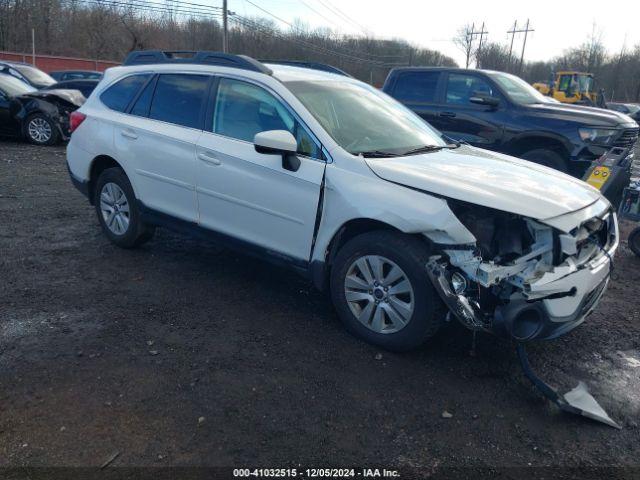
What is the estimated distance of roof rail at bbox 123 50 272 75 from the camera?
4.33 meters

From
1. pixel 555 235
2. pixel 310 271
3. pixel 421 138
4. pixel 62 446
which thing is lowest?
pixel 62 446

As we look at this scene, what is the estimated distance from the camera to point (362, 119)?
4.30 meters

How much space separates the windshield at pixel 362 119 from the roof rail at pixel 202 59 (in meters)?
0.41

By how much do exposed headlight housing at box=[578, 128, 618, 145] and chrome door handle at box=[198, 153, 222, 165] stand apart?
561cm

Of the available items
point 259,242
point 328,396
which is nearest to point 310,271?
point 259,242

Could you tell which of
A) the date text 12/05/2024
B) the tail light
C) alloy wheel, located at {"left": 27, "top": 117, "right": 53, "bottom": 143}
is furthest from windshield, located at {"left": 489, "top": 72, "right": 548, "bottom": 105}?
alloy wheel, located at {"left": 27, "top": 117, "right": 53, "bottom": 143}

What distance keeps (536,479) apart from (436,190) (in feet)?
5.47

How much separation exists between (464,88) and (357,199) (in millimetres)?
5866

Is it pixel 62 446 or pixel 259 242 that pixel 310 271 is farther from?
pixel 62 446

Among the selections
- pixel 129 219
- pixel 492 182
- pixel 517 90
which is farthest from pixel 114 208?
pixel 517 90

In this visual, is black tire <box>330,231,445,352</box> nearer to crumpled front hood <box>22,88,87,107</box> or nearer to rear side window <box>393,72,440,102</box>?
rear side window <box>393,72,440,102</box>

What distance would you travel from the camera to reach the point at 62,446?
2613 mm

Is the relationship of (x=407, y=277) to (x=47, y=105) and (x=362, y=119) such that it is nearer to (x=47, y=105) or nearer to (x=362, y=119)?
(x=362, y=119)

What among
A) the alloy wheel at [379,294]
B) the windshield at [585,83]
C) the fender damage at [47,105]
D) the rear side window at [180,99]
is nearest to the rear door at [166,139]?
the rear side window at [180,99]
